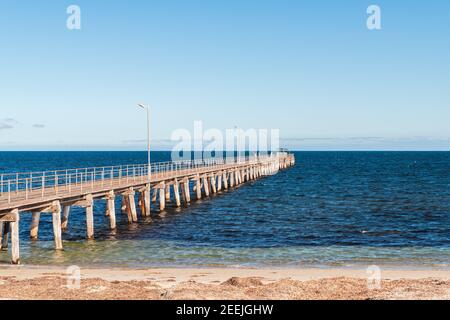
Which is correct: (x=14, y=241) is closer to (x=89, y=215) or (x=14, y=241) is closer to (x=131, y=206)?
(x=89, y=215)

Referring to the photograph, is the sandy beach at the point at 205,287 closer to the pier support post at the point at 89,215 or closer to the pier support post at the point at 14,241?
the pier support post at the point at 14,241

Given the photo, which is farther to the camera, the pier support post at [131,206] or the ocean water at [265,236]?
the pier support post at [131,206]

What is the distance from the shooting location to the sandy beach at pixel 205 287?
12758 millimetres

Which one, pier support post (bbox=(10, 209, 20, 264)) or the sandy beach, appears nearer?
the sandy beach

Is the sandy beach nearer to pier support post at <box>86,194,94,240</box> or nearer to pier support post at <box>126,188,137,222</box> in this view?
pier support post at <box>86,194,94,240</box>

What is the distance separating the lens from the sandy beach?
41.9 ft

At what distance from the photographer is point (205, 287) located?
44.9ft

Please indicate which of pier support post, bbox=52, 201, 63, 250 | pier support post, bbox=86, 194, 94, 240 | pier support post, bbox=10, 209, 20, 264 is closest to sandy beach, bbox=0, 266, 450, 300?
pier support post, bbox=10, 209, 20, 264

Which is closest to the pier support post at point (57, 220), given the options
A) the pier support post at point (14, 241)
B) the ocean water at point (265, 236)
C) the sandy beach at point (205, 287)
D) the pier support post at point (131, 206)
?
the ocean water at point (265, 236)

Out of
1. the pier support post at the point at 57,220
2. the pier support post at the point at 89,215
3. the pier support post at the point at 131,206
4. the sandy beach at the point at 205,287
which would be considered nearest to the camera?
the sandy beach at the point at 205,287

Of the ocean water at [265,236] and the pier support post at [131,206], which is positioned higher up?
the pier support post at [131,206]

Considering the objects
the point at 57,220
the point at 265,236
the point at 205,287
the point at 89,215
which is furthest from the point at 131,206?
the point at 205,287
